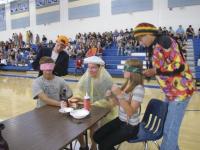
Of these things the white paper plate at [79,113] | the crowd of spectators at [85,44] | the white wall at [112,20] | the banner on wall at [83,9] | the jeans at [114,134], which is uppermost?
the banner on wall at [83,9]

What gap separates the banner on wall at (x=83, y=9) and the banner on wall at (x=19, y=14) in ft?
13.8

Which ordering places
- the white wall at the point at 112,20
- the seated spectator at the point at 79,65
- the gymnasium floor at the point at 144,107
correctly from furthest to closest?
the seated spectator at the point at 79,65, the white wall at the point at 112,20, the gymnasium floor at the point at 144,107

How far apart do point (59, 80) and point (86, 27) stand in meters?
12.8

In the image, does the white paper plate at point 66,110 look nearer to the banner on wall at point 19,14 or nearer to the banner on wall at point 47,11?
the banner on wall at point 47,11

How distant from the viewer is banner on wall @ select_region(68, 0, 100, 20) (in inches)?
595

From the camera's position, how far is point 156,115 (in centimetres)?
271

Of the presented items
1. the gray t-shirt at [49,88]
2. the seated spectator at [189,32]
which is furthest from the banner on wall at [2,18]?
the gray t-shirt at [49,88]

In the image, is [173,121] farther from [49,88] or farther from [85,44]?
[85,44]

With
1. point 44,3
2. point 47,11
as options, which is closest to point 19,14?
point 44,3

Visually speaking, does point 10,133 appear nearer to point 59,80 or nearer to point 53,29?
point 59,80

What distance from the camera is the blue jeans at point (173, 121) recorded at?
230 centimetres

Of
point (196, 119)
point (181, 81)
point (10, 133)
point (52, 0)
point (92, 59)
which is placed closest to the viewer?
point (10, 133)

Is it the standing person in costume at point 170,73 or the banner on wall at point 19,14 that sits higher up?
the banner on wall at point 19,14

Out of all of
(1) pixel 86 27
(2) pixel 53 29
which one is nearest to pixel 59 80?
(1) pixel 86 27
